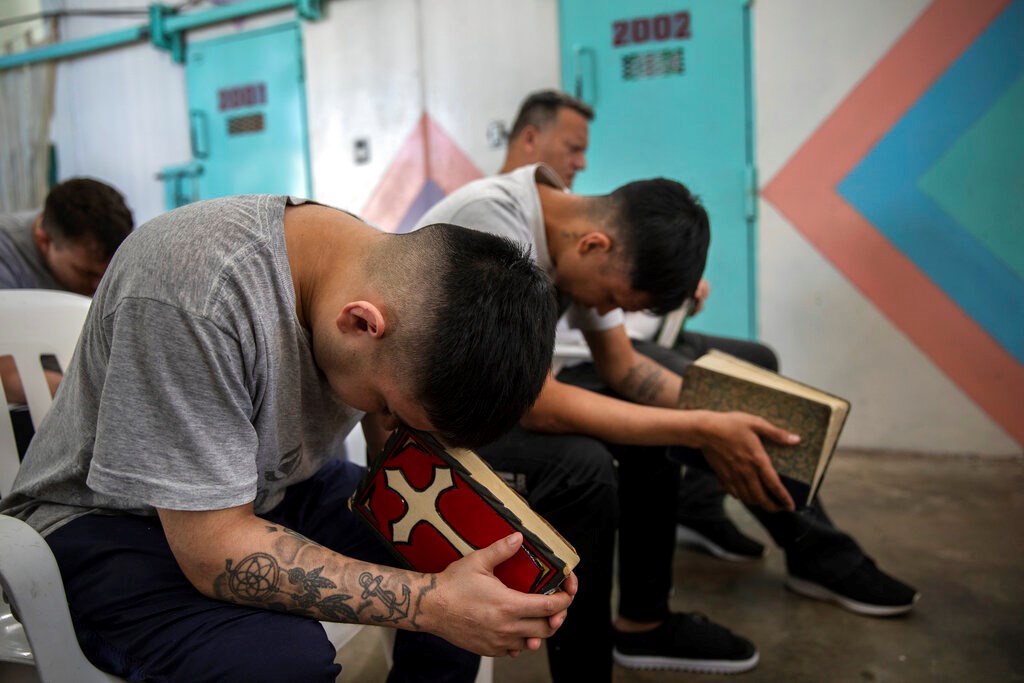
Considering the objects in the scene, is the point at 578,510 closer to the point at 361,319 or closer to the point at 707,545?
the point at 361,319

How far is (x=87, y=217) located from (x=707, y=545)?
1.84 meters

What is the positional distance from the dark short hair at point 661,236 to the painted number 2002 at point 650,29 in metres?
1.85

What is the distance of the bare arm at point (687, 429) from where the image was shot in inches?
49.7

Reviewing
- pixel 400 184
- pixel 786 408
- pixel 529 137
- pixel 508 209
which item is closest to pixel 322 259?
pixel 508 209

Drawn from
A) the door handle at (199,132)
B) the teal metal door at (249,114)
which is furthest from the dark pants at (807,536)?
the door handle at (199,132)

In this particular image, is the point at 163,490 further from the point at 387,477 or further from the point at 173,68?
the point at 173,68

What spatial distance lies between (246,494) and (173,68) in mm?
4025

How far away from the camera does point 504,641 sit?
2.69ft

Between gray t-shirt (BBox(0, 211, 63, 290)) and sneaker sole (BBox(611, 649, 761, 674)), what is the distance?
1.65m

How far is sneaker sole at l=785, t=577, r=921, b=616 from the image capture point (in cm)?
167

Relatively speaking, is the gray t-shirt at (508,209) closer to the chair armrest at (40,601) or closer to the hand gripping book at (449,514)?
the hand gripping book at (449,514)

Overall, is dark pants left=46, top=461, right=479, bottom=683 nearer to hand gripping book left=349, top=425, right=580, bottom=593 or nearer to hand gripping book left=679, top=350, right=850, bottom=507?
hand gripping book left=349, top=425, right=580, bottom=593

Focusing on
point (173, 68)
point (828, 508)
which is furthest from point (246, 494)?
point (173, 68)

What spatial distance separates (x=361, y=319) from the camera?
0.82 metres
